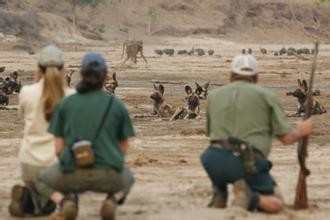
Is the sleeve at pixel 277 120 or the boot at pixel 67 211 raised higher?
the sleeve at pixel 277 120

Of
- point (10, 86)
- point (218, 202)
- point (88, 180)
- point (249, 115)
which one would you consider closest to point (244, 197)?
point (218, 202)

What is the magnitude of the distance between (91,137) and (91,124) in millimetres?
106

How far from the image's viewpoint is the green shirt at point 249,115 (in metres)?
8.94

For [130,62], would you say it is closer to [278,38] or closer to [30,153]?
[30,153]

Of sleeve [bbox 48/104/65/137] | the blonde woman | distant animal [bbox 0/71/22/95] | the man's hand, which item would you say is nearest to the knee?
the man's hand

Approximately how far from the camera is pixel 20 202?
30.6ft

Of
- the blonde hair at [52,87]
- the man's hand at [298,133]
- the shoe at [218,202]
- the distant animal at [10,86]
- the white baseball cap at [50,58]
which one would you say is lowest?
the distant animal at [10,86]

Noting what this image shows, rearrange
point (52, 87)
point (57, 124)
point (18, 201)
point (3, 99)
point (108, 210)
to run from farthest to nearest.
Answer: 1. point (3, 99)
2. point (18, 201)
3. point (52, 87)
4. point (57, 124)
5. point (108, 210)

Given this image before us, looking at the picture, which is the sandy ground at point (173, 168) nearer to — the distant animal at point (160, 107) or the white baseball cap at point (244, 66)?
the distant animal at point (160, 107)

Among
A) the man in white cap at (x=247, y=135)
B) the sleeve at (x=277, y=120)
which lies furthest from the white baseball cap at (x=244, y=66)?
the sleeve at (x=277, y=120)

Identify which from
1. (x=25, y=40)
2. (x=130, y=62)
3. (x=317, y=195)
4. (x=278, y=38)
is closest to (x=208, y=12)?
(x=278, y=38)

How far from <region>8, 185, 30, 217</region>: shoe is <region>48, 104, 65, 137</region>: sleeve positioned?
86 cm

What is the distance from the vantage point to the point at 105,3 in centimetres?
9819

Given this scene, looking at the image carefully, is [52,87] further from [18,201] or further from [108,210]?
[108,210]
